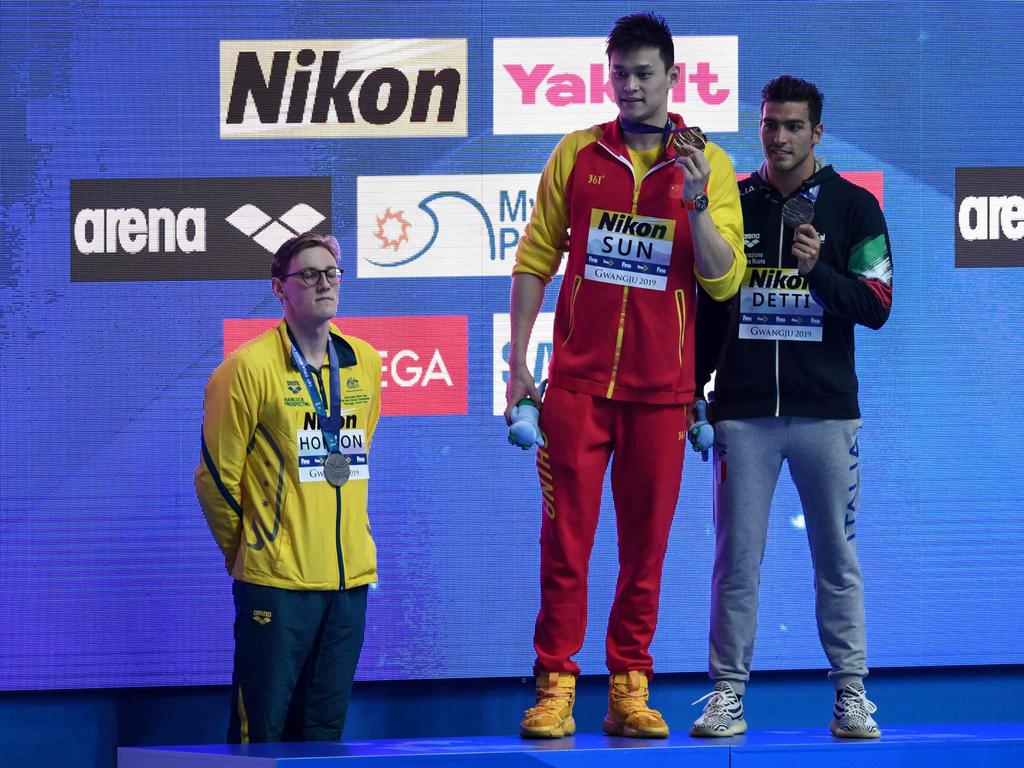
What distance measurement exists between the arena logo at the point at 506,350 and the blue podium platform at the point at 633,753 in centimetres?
130

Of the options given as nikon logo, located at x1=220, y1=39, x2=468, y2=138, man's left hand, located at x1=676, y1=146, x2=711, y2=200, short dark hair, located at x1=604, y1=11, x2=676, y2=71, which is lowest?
man's left hand, located at x1=676, y1=146, x2=711, y2=200

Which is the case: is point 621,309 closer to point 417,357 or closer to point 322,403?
point 322,403

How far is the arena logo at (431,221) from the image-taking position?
3926 mm

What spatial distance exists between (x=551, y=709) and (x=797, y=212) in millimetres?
1238

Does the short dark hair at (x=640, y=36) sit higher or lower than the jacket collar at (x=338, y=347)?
higher

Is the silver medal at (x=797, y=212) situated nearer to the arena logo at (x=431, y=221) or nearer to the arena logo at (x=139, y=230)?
the arena logo at (x=431, y=221)

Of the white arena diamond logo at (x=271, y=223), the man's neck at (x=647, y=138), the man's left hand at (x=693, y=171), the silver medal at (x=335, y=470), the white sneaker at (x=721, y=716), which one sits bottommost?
the white sneaker at (x=721, y=716)

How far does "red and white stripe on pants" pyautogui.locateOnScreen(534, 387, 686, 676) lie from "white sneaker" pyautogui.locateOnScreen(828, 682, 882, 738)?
1.48 ft

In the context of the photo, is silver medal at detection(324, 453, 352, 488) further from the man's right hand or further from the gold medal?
the gold medal

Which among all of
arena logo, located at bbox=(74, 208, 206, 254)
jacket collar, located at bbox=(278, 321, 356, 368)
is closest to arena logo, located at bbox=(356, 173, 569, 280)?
arena logo, located at bbox=(74, 208, 206, 254)

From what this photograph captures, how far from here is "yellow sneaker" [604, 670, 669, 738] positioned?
2791mm

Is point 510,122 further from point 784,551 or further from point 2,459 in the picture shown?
point 2,459

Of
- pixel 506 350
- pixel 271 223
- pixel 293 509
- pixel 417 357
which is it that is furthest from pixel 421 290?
pixel 293 509

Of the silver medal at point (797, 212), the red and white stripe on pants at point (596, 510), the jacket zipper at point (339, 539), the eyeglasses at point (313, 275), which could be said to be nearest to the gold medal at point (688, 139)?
the silver medal at point (797, 212)
